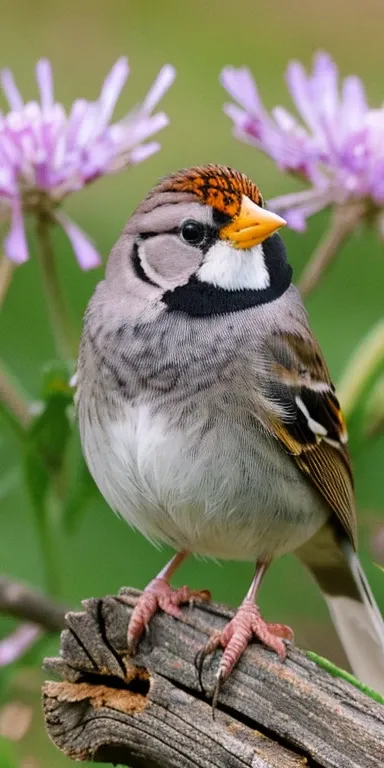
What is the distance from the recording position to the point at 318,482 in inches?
92.4

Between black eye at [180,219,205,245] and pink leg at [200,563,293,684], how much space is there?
1.94 ft

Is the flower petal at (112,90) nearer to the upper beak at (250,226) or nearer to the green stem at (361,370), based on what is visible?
the upper beak at (250,226)

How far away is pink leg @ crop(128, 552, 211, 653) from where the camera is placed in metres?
2.12

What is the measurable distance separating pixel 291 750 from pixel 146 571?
2.08 m

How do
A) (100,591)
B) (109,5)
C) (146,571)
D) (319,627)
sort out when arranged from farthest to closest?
(109,5) → (146,571) → (100,591) → (319,627)

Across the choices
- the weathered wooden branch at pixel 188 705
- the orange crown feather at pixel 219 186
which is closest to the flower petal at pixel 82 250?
the orange crown feather at pixel 219 186

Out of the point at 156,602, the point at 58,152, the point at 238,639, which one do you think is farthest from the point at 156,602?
the point at 58,152

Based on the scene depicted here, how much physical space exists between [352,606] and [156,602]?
0.56m

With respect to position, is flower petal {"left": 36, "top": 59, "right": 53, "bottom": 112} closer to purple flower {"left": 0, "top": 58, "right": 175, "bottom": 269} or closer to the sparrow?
purple flower {"left": 0, "top": 58, "right": 175, "bottom": 269}

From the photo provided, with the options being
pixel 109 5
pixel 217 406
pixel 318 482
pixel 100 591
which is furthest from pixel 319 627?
pixel 109 5

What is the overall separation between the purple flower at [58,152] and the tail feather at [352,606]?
2.35ft

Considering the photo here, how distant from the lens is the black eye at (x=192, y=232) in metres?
2.22

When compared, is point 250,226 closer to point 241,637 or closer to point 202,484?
point 202,484

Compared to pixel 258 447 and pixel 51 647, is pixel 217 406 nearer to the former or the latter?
pixel 258 447
